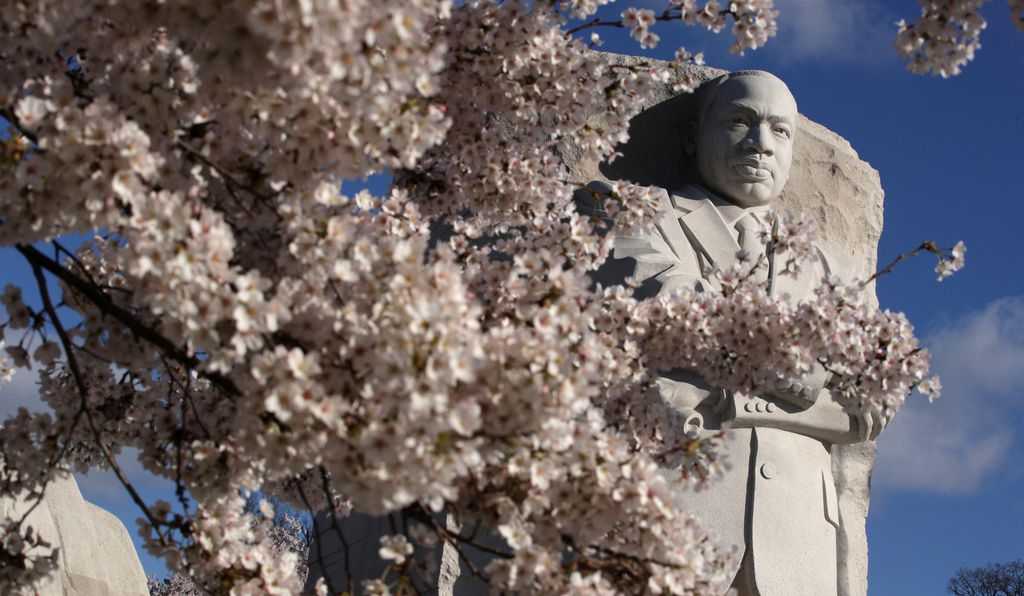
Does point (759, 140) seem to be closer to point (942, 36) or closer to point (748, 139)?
point (748, 139)

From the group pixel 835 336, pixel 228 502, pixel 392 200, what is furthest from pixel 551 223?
pixel 228 502

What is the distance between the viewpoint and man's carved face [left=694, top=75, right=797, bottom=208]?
5871 millimetres

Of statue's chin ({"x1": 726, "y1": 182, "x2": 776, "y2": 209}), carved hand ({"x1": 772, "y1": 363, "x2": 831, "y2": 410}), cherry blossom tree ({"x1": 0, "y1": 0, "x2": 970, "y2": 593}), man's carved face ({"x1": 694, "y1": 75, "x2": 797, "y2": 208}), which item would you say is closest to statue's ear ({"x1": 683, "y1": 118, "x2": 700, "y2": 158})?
man's carved face ({"x1": 694, "y1": 75, "x2": 797, "y2": 208})

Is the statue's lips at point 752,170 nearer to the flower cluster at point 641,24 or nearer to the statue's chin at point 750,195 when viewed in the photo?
the statue's chin at point 750,195

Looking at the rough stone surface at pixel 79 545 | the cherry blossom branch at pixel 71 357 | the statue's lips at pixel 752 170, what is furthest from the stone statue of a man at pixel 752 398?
the rough stone surface at pixel 79 545

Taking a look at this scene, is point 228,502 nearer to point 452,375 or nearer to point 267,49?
point 452,375

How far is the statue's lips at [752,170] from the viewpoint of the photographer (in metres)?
5.91

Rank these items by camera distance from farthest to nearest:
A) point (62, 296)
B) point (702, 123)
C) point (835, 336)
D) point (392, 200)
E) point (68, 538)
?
point (702, 123)
point (68, 538)
point (835, 336)
point (392, 200)
point (62, 296)

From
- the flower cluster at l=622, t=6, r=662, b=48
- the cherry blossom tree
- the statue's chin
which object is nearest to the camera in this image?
the cherry blossom tree

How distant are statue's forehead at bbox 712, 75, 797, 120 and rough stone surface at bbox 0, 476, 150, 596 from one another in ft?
12.9

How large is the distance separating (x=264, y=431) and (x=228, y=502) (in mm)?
Answer: 787

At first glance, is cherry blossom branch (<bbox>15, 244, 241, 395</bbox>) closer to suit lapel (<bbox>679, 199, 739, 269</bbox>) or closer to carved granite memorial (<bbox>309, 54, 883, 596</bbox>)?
carved granite memorial (<bbox>309, 54, 883, 596</bbox>)

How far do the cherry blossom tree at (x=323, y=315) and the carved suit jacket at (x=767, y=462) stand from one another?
1473 millimetres

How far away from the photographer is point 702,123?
616 centimetres
